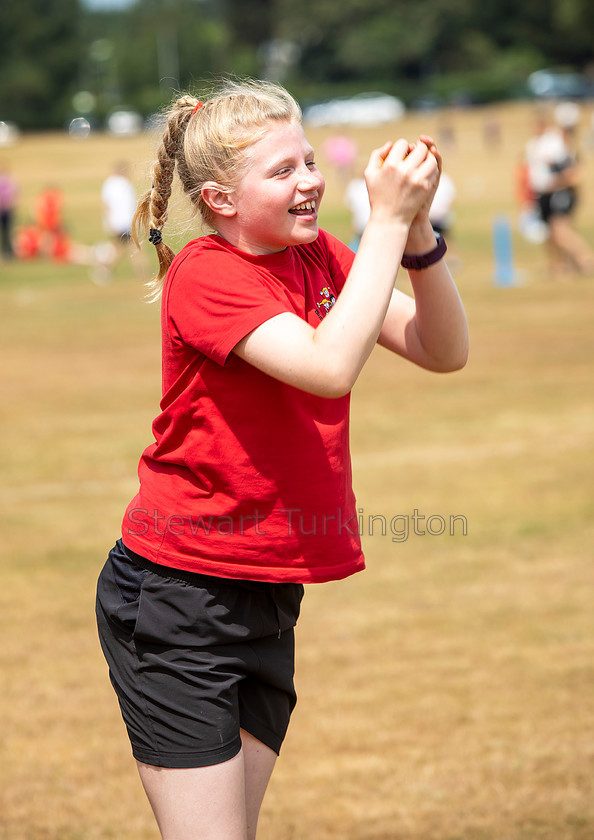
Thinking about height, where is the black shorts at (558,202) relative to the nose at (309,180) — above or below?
below

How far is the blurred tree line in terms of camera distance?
3152 inches

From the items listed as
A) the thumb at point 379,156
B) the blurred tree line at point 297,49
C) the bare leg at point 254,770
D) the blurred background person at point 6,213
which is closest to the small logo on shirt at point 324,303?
the thumb at point 379,156

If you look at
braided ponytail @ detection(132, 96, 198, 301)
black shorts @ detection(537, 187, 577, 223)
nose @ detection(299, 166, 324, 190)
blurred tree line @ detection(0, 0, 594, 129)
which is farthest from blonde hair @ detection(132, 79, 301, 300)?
blurred tree line @ detection(0, 0, 594, 129)

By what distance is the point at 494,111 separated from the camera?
64.4 metres

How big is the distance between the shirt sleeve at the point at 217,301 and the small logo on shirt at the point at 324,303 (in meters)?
0.12

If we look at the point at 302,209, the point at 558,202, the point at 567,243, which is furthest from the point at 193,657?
the point at 567,243

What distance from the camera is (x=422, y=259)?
2.28 m

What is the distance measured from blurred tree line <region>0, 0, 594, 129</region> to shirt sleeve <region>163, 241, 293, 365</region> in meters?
73.4

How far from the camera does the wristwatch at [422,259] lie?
228 cm

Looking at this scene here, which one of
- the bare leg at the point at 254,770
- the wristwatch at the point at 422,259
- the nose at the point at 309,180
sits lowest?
the bare leg at the point at 254,770

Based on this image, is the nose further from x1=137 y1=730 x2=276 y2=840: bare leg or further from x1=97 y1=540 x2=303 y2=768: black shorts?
x1=137 y1=730 x2=276 y2=840: bare leg

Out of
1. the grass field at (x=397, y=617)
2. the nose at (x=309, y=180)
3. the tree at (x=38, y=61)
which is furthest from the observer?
the tree at (x=38, y=61)

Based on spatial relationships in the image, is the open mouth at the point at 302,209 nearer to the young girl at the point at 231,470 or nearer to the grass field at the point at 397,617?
the young girl at the point at 231,470

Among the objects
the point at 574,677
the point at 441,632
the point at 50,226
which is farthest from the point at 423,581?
the point at 50,226
